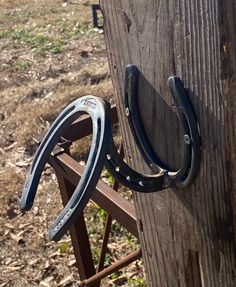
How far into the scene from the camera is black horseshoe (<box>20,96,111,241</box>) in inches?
43.6

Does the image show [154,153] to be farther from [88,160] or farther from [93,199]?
[93,199]

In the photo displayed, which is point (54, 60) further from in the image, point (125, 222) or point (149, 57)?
point (149, 57)

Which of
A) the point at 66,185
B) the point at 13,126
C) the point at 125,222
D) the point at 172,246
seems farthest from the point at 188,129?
the point at 13,126

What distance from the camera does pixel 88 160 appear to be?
1.15 metres

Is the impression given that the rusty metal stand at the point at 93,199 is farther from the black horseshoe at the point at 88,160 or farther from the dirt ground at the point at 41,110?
the dirt ground at the point at 41,110

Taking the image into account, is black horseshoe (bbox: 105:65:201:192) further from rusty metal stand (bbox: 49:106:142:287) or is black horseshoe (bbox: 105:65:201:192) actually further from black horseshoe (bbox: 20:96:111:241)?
rusty metal stand (bbox: 49:106:142:287)

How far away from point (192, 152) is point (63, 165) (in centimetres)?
112

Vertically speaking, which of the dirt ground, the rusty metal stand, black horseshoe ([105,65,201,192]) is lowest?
the dirt ground

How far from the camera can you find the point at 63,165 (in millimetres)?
2248

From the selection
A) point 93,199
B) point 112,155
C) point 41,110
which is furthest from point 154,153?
point 41,110

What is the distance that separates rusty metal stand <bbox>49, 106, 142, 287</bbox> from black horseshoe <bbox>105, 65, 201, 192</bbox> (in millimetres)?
615

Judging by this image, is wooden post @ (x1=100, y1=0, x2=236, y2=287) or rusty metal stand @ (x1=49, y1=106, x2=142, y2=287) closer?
wooden post @ (x1=100, y1=0, x2=236, y2=287)

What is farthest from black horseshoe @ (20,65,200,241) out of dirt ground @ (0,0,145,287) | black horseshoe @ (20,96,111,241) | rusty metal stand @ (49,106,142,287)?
dirt ground @ (0,0,145,287)

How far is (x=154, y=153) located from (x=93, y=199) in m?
0.91
